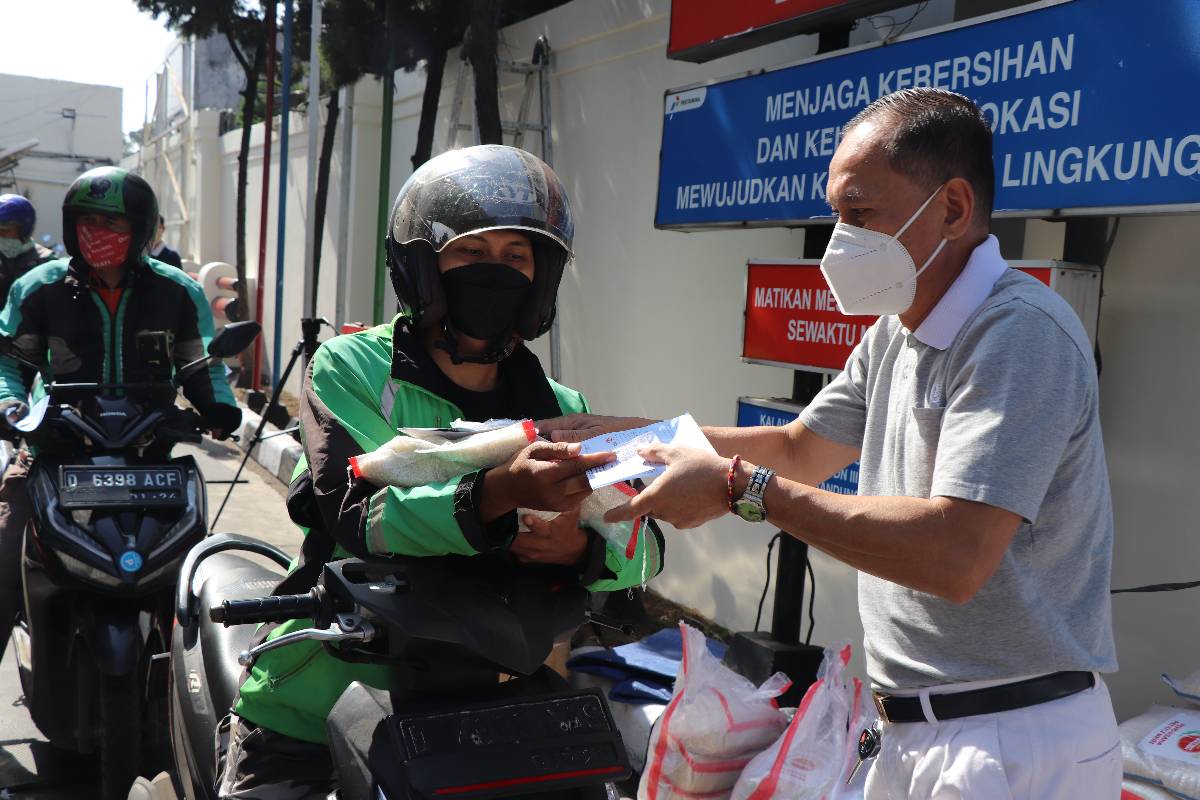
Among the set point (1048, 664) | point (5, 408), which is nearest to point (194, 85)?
point (5, 408)

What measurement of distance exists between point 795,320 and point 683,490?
247 cm

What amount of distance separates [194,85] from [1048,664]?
20.0 metres

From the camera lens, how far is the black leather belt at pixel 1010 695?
1920mm

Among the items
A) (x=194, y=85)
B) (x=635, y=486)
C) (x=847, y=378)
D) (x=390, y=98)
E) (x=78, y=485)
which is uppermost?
(x=194, y=85)

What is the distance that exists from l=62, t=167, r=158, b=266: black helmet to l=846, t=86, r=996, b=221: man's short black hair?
9.41 feet

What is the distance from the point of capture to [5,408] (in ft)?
12.3

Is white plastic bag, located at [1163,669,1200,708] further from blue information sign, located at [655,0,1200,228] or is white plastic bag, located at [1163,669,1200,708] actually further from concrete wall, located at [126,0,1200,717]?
blue information sign, located at [655,0,1200,228]

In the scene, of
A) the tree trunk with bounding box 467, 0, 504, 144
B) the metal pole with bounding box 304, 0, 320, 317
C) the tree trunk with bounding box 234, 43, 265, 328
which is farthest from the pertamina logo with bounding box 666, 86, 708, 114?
the tree trunk with bounding box 234, 43, 265, 328

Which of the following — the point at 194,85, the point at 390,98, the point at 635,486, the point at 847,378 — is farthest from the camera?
the point at 194,85

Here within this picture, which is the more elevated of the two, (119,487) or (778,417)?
(778,417)

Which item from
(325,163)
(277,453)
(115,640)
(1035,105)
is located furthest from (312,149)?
(1035,105)

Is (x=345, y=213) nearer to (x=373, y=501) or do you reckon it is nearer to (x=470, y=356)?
(x=470, y=356)

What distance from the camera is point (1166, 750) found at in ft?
9.45

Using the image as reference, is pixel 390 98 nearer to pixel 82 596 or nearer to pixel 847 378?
pixel 82 596
